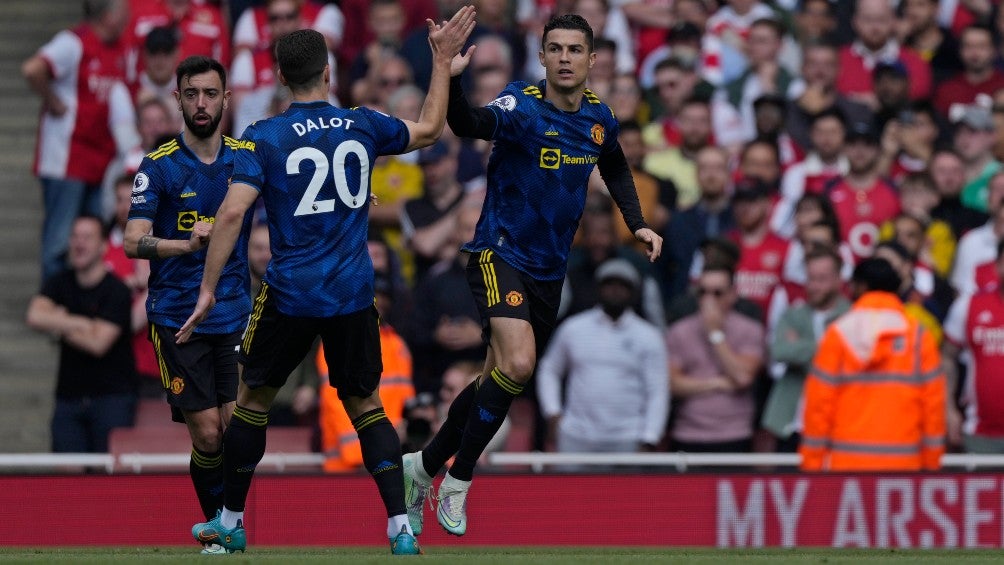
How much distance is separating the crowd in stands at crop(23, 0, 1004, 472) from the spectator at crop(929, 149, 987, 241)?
0.02m

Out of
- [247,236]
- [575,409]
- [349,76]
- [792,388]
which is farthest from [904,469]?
[349,76]

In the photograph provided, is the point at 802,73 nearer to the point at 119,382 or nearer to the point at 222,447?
the point at 119,382

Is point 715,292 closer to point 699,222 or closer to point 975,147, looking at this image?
point 699,222

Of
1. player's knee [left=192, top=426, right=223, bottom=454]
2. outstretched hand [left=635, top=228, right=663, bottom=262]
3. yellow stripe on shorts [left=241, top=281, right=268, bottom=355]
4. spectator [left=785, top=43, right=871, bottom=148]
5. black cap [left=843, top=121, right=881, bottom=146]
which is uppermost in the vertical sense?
spectator [left=785, top=43, right=871, bottom=148]

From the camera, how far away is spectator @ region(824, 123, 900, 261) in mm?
14945

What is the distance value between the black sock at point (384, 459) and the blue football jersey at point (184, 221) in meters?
1.18

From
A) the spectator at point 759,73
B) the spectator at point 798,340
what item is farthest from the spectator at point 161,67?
the spectator at point 798,340

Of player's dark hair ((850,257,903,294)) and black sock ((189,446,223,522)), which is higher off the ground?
player's dark hair ((850,257,903,294))

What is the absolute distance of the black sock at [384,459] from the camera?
9.52 m

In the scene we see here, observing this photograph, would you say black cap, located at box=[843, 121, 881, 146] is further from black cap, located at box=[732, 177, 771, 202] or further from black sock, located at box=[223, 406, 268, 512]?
black sock, located at box=[223, 406, 268, 512]

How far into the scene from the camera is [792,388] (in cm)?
1375

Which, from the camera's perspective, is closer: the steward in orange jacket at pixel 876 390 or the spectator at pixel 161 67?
the steward in orange jacket at pixel 876 390

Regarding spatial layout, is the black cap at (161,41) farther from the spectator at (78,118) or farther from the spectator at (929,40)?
the spectator at (929,40)

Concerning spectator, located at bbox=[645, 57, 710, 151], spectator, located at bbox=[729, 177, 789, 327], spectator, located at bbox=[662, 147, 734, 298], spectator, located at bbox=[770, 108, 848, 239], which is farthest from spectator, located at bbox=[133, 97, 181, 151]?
spectator, located at bbox=[770, 108, 848, 239]
